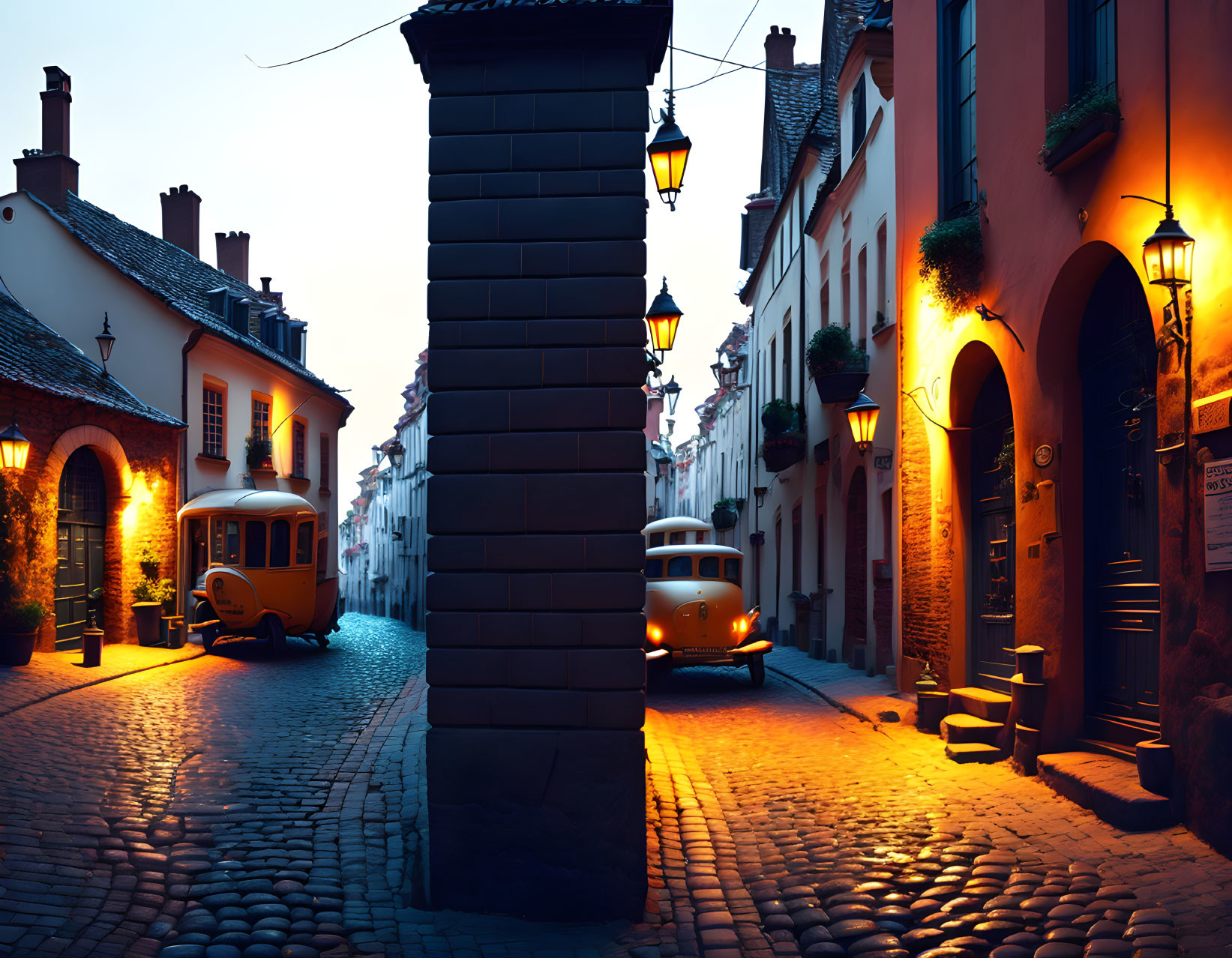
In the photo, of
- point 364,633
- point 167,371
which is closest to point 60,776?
point 167,371

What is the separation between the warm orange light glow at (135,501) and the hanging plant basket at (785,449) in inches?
468

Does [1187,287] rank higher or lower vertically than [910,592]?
higher

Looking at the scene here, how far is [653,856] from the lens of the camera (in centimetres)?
659

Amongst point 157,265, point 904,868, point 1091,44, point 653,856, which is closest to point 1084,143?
point 1091,44

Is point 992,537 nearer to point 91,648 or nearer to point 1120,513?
point 1120,513

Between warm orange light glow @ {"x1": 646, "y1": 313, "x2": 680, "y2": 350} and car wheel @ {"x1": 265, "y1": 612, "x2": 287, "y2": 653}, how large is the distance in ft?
33.9

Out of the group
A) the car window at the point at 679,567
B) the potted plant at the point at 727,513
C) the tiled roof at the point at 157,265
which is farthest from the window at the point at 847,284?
the potted plant at the point at 727,513

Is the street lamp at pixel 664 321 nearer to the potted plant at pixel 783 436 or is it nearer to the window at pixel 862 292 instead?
the window at pixel 862 292

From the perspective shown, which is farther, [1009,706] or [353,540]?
[353,540]

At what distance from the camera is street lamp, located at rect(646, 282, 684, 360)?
13.2 metres

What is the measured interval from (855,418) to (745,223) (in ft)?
67.8

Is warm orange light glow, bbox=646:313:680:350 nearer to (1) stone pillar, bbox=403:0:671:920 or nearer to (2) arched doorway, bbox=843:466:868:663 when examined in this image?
(2) arched doorway, bbox=843:466:868:663

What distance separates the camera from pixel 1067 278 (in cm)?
894

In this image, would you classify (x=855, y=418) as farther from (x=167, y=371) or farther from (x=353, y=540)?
(x=353, y=540)
